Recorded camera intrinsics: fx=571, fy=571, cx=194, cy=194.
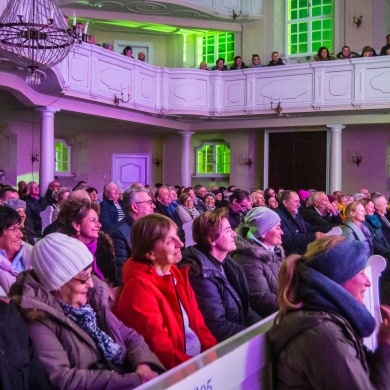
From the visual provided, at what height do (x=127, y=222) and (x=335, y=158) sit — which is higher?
(x=335, y=158)

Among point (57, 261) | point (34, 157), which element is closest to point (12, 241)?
point (57, 261)

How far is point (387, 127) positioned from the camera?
47.8 feet

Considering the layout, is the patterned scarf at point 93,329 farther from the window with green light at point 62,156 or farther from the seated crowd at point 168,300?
the window with green light at point 62,156

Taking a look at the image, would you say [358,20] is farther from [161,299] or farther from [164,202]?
[161,299]

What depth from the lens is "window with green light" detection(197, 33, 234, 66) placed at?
16.5m

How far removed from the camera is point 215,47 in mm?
16688

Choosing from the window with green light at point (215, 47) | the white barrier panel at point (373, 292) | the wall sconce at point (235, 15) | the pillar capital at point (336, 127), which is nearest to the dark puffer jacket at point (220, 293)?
the white barrier panel at point (373, 292)

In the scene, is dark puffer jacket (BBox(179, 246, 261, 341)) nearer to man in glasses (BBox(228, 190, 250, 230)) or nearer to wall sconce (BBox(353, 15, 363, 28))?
man in glasses (BBox(228, 190, 250, 230))

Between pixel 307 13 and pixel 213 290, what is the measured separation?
1407 centimetres

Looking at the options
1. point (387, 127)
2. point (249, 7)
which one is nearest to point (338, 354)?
point (387, 127)

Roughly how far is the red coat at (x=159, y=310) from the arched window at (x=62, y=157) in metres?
13.5

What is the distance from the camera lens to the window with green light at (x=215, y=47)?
54.2ft

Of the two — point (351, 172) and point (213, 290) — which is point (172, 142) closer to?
point (351, 172)

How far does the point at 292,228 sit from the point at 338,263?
16.2 feet
